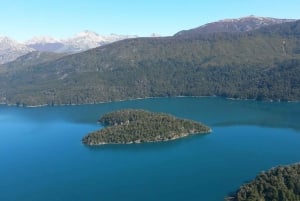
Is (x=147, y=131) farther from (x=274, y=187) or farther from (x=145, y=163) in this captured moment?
(x=274, y=187)

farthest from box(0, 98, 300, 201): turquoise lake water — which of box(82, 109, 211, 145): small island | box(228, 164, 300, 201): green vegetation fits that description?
box(228, 164, 300, 201): green vegetation

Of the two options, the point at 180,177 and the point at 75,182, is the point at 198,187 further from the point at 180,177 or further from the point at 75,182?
the point at 75,182

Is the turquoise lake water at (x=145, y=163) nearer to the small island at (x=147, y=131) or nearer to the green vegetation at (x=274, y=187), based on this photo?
the small island at (x=147, y=131)

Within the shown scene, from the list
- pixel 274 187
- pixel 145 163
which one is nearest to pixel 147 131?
pixel 145 163

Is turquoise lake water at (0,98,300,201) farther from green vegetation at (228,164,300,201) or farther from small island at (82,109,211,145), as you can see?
green vegetation at (228,164,300,201)

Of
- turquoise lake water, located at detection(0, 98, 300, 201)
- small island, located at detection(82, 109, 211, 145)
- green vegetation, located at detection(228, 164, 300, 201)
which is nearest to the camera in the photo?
green vegetation, located at detection(228, 164, 300, 201)

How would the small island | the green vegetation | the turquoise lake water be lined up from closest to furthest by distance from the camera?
1. the green vegetation
2. the turquoise lake water
3. the small island

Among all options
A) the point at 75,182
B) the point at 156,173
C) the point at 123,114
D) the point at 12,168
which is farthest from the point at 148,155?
the point at 123,114
